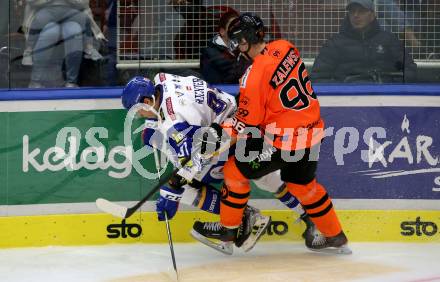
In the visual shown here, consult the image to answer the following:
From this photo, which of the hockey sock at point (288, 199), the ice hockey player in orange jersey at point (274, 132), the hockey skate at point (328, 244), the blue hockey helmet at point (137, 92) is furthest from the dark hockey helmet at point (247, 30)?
the hockey skate at point (328, 244)

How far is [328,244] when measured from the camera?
5102 mm

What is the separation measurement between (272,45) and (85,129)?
121 cm

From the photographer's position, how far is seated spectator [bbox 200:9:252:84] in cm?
543

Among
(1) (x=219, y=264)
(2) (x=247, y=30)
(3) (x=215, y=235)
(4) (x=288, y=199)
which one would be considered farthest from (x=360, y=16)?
(1) (x=219, y=264)

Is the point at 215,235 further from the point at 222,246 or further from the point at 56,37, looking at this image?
the point at 56,37

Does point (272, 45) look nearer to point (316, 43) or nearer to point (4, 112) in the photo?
point (316, 43)

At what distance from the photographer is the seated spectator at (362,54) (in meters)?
5.44

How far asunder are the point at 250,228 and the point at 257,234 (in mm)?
48

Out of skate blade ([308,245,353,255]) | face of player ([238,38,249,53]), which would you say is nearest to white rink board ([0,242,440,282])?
skate blade ([308,245,353,255])

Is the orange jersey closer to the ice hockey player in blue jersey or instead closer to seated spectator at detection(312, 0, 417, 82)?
the ice hockey player in blue jersey

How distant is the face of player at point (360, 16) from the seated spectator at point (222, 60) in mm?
623

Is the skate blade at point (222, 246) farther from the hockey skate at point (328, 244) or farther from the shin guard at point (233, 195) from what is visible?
the hockey skate at point (328, 244)

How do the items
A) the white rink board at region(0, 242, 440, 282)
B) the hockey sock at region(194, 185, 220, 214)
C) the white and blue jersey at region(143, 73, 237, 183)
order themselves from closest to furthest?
the white rink board at region(0, 242, 440, 282), the white and blue jersey at region(143, 73, 237, 183), the hockey sock at region(194, 185, 220, 214)

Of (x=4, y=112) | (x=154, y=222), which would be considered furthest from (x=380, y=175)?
(x=4, y=112)
